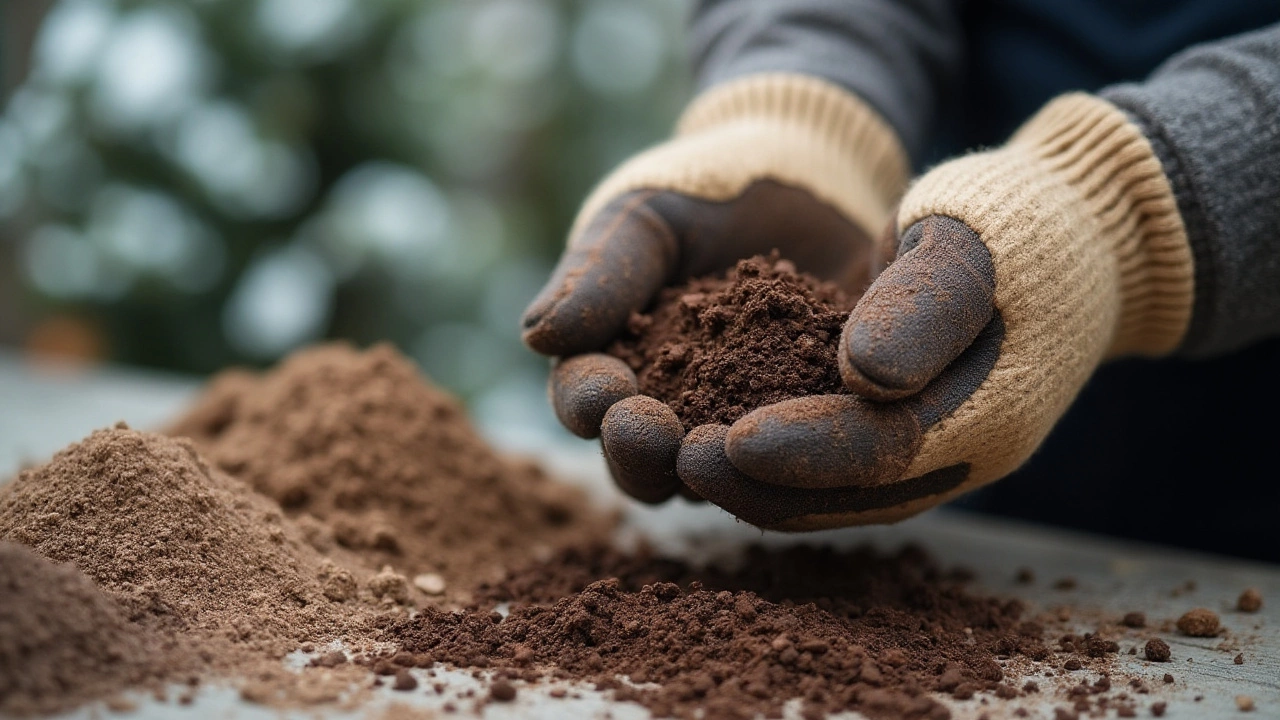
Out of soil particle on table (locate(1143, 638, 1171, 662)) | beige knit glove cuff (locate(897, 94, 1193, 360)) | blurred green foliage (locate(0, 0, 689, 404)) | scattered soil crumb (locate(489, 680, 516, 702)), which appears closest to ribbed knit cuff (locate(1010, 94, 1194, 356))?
beige knit glove cuff (locate(897, 94, 1193, 360))

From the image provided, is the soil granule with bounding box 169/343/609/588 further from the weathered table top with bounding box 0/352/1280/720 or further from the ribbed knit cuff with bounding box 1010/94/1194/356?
the ribbed knit cuff with bounding box 1010/94/1194/356

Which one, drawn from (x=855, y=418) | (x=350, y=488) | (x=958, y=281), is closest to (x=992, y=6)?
(x=958, y=281)

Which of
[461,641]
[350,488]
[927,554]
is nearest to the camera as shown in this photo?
[461,641]

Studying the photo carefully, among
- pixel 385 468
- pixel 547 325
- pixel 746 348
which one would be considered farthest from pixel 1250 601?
pixel 385 468

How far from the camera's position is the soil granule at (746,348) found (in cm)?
119

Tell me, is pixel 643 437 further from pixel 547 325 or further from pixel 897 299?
pixel 897 299

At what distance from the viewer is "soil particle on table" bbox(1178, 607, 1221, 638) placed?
1.32m

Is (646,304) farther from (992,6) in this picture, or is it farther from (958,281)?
(992,6)

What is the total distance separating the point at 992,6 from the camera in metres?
1.99

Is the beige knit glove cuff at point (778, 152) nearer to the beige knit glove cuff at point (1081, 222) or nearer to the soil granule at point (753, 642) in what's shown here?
the beige knit glove cuff at point (1081, 222)

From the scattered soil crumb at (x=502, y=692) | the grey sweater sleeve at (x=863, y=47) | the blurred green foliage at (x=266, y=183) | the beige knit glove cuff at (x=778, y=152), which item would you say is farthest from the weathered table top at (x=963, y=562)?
the grey sweater sleeve at (x=863, y=47)

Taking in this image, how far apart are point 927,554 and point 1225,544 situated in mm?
669

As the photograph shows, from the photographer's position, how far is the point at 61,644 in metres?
0.97

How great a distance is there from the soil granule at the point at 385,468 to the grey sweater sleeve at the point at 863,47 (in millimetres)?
888
